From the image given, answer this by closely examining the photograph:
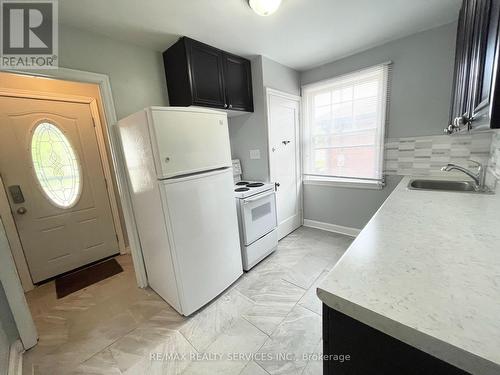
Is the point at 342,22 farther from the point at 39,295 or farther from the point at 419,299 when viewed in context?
the point at 39,295

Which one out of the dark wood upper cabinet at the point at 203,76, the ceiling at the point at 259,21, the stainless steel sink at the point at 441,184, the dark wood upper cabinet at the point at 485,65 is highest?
the ceiling at the point at 259,21

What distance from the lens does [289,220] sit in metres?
3.08

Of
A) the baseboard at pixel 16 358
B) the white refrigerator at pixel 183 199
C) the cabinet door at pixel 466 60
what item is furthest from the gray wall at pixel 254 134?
the baseboard at pixel 16 358

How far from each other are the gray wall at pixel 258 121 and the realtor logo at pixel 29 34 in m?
1.81

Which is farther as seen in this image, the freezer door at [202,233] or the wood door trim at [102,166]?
the wood door trim at [102,166]

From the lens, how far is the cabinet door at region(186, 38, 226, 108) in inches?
76.1

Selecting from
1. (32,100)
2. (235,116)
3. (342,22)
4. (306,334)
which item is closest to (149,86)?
(235,116)

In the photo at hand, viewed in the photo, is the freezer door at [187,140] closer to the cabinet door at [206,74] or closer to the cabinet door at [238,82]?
the cabinet door at [206,74]

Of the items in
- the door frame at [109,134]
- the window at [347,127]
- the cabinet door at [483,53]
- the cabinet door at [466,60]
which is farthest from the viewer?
the window at [347,127]

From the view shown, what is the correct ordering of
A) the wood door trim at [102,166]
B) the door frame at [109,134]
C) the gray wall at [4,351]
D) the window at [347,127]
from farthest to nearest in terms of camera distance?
the window at [347,127] < the wood door trim at [102,166] < the door frame at [109,134] < the gray wall at [4,351]

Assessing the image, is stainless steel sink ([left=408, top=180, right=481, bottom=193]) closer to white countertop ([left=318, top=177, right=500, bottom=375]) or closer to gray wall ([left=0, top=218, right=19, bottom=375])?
white countertop ([left=318, top=177, right=500, bottom=375])

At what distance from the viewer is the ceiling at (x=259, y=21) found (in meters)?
1.47

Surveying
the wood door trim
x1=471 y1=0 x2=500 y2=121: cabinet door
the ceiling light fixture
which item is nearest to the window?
the ceiling light fixture

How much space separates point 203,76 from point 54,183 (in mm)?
2101
